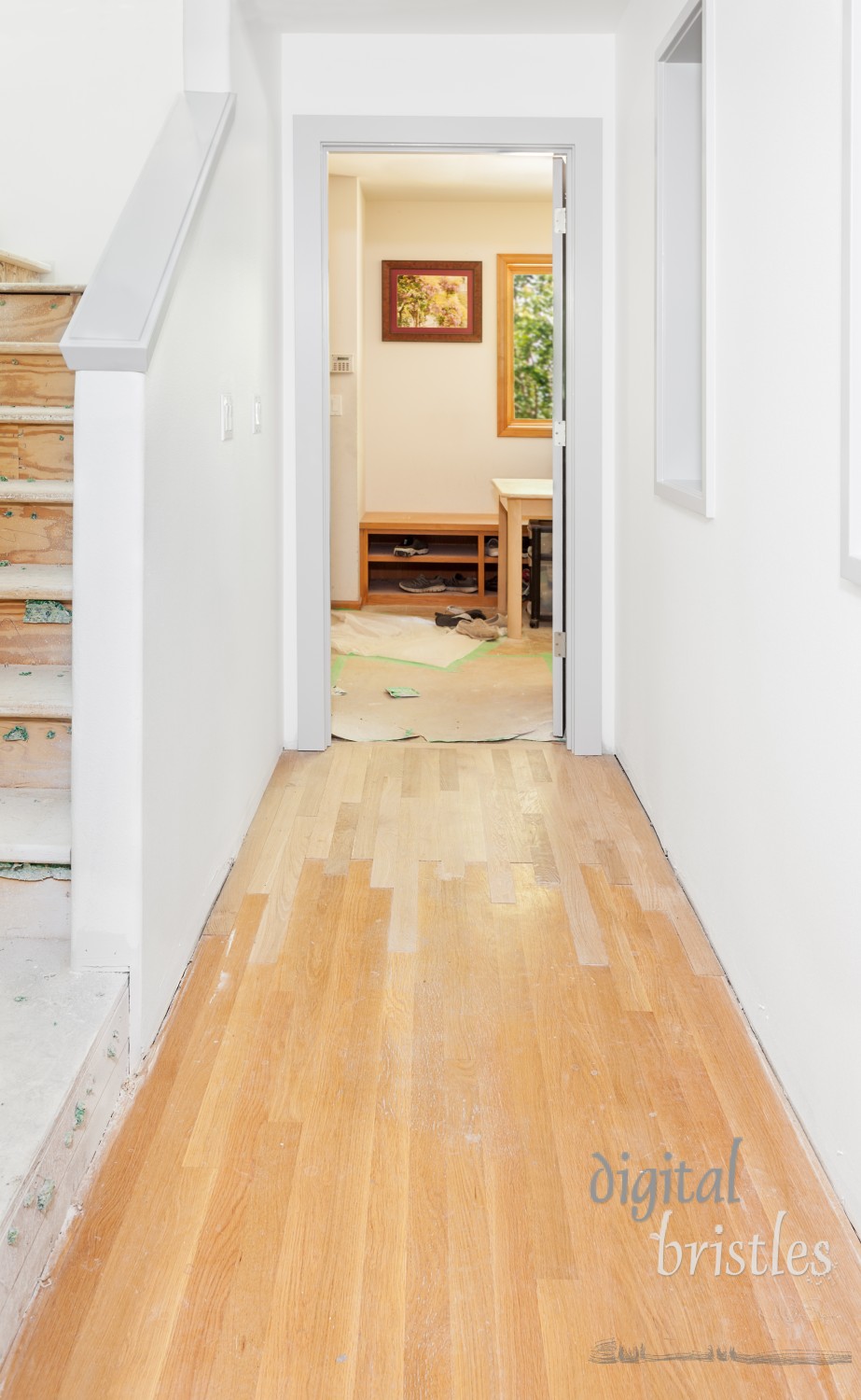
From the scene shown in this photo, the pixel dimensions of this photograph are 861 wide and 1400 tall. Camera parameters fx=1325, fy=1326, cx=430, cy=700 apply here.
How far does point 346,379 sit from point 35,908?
18.5 ft

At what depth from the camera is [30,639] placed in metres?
2.87

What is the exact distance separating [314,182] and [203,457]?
73.6 inches

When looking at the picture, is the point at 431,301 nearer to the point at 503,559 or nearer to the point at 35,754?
the point at 503,559

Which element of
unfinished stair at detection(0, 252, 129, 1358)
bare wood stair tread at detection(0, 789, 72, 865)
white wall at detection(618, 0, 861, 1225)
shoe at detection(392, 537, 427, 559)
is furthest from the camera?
shoe at detection(392, 537, 427, 559)

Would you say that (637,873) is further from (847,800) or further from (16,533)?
(16,533)

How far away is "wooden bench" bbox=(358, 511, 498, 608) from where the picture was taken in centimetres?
788

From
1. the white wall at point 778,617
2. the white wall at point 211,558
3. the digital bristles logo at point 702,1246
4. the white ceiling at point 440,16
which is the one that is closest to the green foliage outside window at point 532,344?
the white ceiling at point 440,16

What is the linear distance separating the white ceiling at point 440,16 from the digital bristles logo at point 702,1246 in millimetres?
3267

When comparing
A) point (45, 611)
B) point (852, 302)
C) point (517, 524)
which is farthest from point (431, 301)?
point (852, 302)

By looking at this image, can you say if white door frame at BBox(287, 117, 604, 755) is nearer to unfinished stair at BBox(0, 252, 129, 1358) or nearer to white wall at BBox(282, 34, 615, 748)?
white wall at BBox(282, 34, 615, 748)

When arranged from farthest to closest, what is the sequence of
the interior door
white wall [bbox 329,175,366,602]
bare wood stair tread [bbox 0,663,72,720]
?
white wall [bbox 329,175,366,602]
the interior door
bare wood stair tread [bbox 0,663,72,720]

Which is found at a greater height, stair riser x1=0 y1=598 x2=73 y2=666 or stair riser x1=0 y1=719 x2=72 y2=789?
stair riser x1=0 y1=598 x2=73 y2=666

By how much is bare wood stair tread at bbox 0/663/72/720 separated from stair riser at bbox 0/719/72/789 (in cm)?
4

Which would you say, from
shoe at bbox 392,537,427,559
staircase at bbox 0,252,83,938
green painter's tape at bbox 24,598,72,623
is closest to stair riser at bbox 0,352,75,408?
staircase at bbox 0,252,83,938
